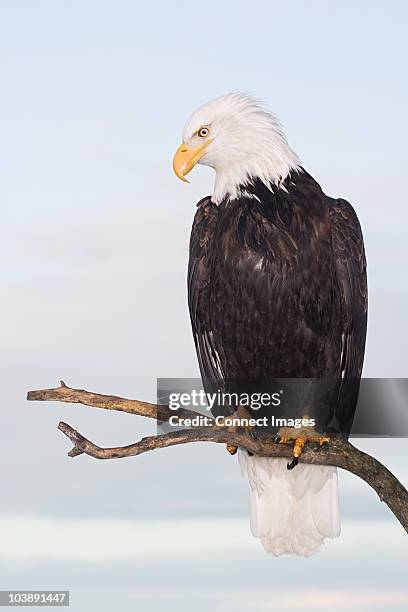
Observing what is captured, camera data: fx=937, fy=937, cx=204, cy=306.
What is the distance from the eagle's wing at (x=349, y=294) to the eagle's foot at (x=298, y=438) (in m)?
0.35

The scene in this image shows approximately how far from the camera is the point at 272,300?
6.49 meters

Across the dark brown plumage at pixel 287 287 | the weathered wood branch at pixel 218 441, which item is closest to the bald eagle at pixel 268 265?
the dark brown plumage at pixel 287 287

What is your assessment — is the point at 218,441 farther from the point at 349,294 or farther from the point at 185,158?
the point at 185,158

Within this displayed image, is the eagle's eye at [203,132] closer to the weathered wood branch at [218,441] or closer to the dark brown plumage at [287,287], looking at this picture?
the dark brown plumage at [287,287]

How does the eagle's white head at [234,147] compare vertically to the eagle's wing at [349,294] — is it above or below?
above

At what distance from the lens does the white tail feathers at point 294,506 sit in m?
7.33

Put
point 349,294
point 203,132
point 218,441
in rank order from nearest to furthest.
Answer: point 218,441
point 349,294
point 203,132

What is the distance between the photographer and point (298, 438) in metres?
6.55

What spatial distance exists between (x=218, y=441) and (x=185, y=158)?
2.05 metres

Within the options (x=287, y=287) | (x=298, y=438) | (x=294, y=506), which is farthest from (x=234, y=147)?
(x=294, y=506)

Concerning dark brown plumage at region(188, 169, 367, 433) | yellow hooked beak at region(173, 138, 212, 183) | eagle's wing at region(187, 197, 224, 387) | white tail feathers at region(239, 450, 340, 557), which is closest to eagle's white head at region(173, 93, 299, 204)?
yellow hooked beak at region(173, 138, 212, 183)

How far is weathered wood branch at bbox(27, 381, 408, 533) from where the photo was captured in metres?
5.90

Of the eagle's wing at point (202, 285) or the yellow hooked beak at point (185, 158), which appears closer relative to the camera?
the yellow hooked beak at point (185, 158)

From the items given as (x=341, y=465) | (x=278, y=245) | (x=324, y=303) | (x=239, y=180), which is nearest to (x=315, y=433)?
(x=341, y=465)
